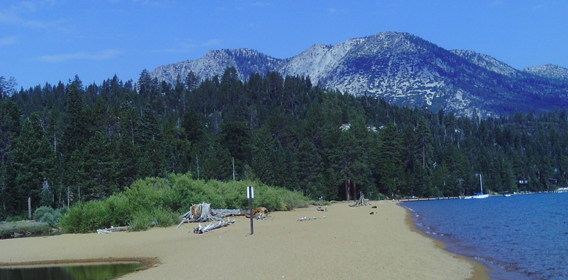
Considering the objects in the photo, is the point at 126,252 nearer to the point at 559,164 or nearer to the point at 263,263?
the point at 263,263

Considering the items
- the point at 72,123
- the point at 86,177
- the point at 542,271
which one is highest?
the point at 72,123

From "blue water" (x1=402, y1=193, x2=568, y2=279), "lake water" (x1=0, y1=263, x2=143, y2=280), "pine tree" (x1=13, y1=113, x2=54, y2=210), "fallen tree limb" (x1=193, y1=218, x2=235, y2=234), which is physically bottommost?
"blue water" (x1=402, y1=193, x2=568, y2=279)

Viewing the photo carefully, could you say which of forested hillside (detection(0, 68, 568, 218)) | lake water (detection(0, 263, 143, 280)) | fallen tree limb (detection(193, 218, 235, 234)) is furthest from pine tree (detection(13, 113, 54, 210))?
lake water (detection(0, 263, 143, 280))

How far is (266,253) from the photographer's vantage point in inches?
634

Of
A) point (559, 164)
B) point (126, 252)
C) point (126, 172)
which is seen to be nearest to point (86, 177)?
point (126, 172)

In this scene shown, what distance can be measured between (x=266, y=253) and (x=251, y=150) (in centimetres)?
6971

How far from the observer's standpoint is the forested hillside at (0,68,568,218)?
2002 inches

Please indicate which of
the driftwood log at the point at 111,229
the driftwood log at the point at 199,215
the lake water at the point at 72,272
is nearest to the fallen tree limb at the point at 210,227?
the driftwood log at the point at 199,215

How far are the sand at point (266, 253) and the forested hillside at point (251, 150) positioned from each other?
22.4 metres

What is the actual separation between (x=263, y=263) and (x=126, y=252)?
7.33m

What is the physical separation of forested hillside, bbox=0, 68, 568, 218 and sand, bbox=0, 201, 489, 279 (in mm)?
22416

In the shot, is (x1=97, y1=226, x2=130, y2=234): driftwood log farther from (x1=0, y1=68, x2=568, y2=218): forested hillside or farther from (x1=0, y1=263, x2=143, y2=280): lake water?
(x1=0, y1=68, x2=568, y2=218): forested hillside

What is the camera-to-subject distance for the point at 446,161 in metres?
101

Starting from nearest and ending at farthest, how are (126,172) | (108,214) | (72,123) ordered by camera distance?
(108,214), (126,172), (72,123)
